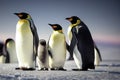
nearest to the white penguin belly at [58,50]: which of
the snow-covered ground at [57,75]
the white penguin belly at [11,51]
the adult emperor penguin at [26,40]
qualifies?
the adult emperor penguin at [26,40]

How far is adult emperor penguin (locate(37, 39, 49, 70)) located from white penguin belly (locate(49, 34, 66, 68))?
171 millimetres

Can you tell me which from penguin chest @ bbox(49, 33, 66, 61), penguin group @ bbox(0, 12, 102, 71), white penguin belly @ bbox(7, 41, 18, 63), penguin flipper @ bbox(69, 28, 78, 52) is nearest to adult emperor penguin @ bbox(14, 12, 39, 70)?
penguin group @ bbox(0, 12, 102, 71)

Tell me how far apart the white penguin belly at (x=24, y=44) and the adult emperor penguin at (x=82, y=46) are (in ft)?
2.40

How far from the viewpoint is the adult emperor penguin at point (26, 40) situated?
5.10 m

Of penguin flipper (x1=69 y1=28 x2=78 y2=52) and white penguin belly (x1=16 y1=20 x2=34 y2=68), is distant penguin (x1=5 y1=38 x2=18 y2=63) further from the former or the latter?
penguin flipper (x1=69 y1=28 x2=78 y2=52)

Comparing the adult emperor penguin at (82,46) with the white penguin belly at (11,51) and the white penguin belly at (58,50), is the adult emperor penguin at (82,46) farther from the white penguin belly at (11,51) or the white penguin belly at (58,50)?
the white penguin belly at (11,51)

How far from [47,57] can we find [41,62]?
0.53ft

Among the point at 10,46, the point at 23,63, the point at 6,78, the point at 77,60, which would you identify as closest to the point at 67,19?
the point at 77,60

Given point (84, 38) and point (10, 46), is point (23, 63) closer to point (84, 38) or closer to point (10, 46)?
point (84, 38)

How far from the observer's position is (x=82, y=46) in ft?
16.8

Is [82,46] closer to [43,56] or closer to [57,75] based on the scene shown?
[43,56]

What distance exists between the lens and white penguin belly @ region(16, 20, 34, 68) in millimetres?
5102

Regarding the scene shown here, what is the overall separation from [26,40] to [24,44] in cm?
8

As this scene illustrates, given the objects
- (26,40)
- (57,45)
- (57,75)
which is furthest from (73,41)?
(57,75)
